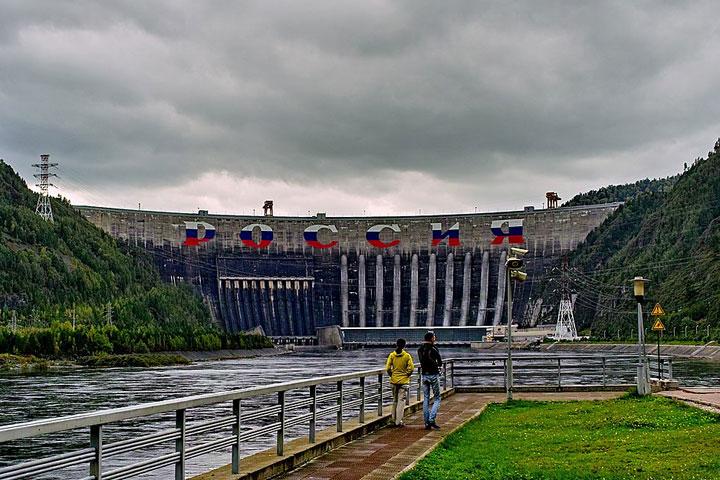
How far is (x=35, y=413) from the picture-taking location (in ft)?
131

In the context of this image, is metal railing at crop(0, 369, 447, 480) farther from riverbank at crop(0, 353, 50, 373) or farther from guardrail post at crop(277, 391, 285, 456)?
riverbank at crop(0, 353, 50, 373)

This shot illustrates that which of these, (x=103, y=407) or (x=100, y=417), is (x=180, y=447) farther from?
(x=103, y=407)

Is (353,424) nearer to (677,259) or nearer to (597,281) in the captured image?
(677,259)

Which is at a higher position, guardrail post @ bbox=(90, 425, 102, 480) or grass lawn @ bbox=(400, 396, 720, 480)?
guardrail post @ bbox=(90, 425, 102, 480)

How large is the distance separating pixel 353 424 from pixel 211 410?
1869cm

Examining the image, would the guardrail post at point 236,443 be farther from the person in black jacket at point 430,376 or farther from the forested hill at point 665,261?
the forested hill at point 665,261

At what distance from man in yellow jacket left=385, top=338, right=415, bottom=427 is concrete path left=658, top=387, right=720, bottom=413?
7745 mm

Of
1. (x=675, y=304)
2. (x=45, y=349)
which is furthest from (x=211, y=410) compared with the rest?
(x=675, y=304)

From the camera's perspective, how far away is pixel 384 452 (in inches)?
770

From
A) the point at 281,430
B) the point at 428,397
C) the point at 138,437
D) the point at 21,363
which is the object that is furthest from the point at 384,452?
the point at 21,363

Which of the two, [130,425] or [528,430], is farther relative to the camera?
[130,425]

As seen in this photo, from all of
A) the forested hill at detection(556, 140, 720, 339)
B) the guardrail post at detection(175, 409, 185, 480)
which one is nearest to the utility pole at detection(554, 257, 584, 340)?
the forested hill at detection(556, 140, 720, 339)

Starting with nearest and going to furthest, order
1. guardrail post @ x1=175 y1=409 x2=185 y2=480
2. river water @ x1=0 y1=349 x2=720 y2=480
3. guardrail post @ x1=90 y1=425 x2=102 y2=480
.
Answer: guardrail post @ x1=90 y1=425 x2=102 y2=480
guardrail post @ x1=175 y1=409 x2=185 y2=480
river water @ x1=0 y1=349 x2=720 y2=480

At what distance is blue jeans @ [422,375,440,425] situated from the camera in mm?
24297
